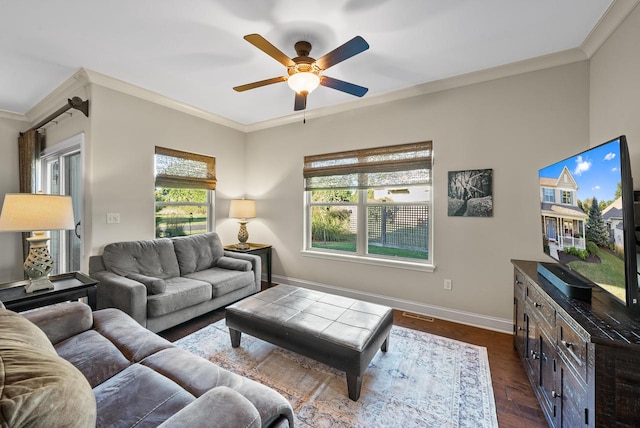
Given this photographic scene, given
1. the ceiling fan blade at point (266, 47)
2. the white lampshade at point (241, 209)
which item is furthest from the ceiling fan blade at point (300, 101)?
the white lampshade at point (241, 209)

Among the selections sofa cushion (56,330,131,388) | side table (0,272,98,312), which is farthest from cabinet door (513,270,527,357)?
side table (0,272,98,312)

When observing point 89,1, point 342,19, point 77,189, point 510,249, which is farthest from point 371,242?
point 77,189

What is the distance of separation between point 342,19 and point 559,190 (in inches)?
76.9

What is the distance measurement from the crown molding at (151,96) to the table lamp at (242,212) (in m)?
1.28

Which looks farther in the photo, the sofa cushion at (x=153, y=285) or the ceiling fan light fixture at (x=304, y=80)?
the sofa cushion at (x=153, y=285)

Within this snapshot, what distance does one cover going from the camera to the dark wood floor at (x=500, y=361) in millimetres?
1628

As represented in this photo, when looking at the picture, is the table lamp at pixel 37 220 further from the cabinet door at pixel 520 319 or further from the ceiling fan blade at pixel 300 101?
the cabinet door at pixel 520 319

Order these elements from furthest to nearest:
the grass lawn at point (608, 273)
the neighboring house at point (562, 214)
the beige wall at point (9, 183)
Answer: the beige wall at point (9, 183) → the neighboring house at point (562, 214) → the grass lawn at point (608, 273)

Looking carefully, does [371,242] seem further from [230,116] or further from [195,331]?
[230,116]

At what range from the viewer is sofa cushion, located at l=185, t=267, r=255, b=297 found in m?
2.95

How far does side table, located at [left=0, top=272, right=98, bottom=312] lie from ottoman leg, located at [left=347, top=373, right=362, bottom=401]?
2.24m

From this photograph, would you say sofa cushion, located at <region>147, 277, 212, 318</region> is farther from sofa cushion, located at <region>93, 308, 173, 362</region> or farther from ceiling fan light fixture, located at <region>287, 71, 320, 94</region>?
ceiling fan light fixture, located at <region>287, 71, 320, 94</region>

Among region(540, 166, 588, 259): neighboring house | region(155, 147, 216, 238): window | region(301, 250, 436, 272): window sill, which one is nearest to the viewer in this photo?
region(540, 166, 588, 259): neighboring house

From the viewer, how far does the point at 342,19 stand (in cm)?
194
